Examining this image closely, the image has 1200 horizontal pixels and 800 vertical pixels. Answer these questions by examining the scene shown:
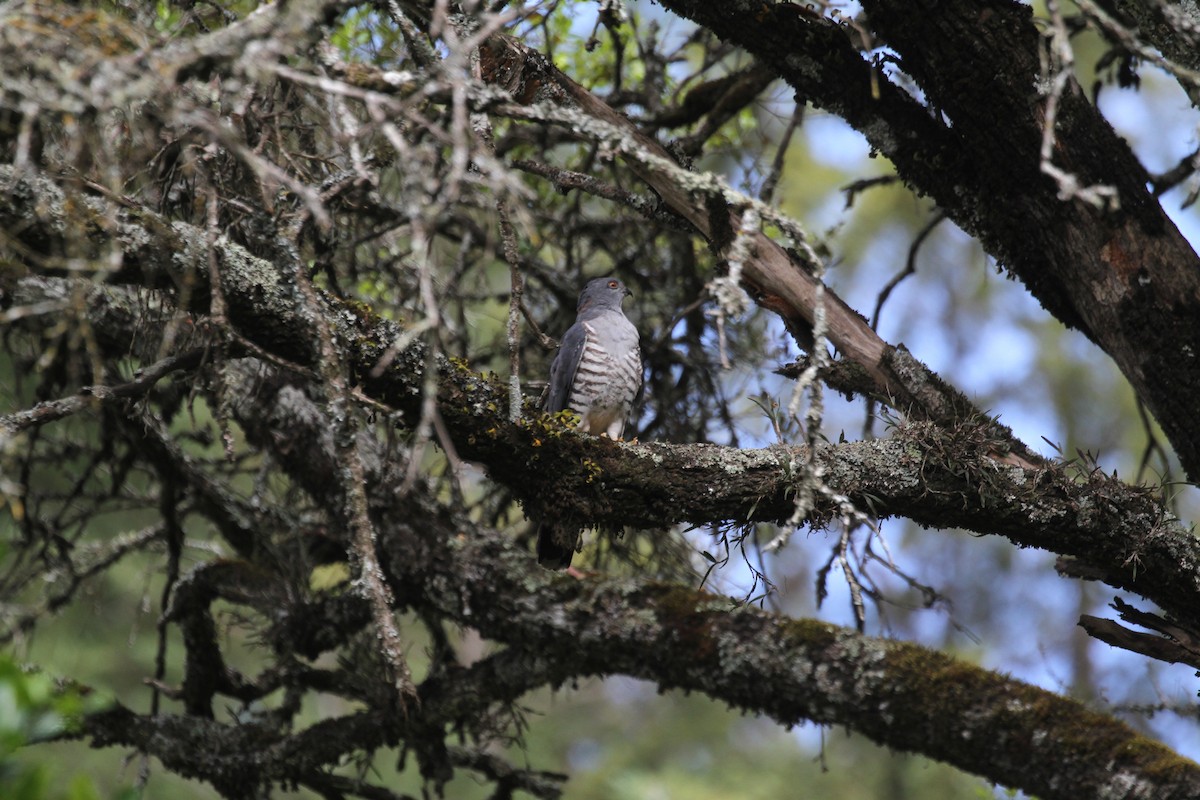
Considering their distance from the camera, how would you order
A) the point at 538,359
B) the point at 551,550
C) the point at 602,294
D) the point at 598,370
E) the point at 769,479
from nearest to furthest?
the point at 769,479 < the point at 551,550 < the point at 598,370 < the point at 602,294 < the point at 538,359

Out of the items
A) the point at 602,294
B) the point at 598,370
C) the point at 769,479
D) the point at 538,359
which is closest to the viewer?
the point at 769,479

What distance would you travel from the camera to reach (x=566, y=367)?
500 cm

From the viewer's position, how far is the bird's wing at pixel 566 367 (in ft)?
16.3

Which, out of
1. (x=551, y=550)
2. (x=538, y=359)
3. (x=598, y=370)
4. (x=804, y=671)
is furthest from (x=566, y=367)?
(x=804, y=671)

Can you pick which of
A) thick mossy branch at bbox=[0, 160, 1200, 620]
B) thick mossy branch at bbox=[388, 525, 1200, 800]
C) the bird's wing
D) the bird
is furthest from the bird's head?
thick mossy branch at bbox=[0, 160, 1200, 620]

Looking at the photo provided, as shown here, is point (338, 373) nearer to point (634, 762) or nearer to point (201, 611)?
point (201, 611)

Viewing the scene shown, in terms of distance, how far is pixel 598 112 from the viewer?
12.2 ft

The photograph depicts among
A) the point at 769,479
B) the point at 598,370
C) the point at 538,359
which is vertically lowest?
the point at 769,479

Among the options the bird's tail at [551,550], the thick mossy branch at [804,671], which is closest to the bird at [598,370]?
the thick mossy branch at [804,671]

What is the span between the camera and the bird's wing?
16.3 ft

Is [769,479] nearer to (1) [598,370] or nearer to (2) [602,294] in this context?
(1) [598,370]

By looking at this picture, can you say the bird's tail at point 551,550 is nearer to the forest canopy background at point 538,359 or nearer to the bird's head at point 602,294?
the forest canopy background at point 538,359

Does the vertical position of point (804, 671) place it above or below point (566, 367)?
below

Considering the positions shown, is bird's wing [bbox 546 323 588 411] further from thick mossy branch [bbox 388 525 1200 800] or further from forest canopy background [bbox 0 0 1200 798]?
thick mossy branch [bbox 388 525 1200 800]
